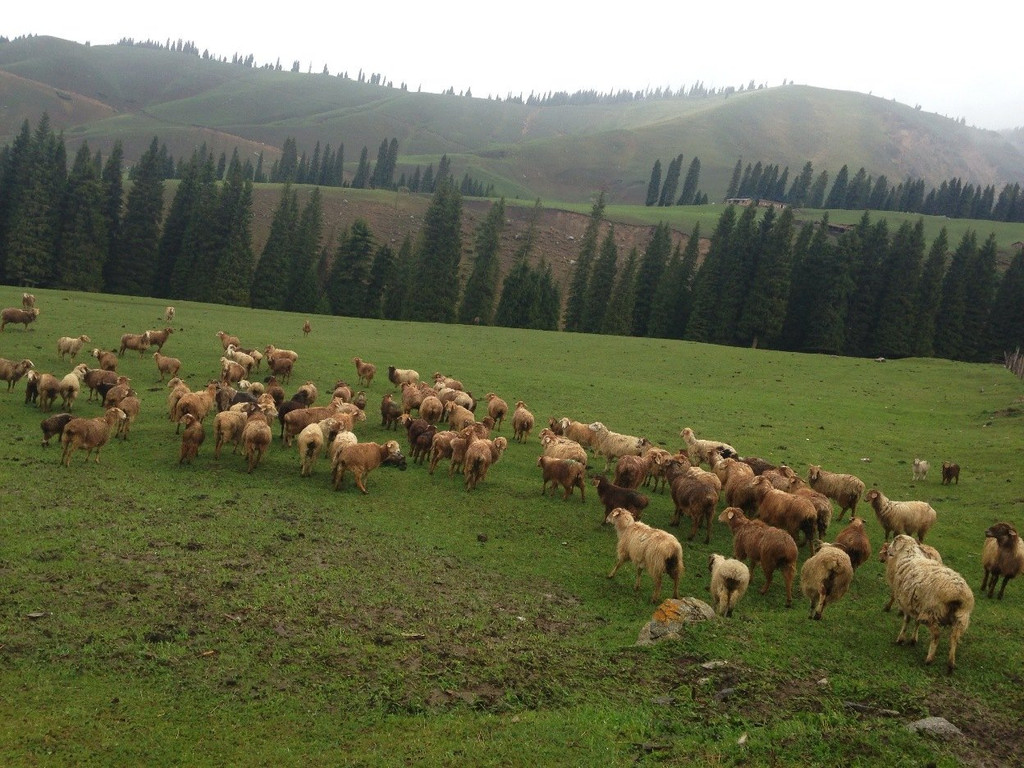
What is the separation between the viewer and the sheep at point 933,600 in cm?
1083

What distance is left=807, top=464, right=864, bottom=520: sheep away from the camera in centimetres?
2031

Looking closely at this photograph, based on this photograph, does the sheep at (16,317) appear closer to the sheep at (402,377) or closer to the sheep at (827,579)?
the sheep at (402,377)

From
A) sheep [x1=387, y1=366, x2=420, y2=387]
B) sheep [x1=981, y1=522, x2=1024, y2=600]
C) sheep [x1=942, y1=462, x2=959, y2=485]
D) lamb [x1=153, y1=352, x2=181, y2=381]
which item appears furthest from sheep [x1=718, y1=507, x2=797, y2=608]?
lamb [x1=153, y1=352, x2=181, y2=381]

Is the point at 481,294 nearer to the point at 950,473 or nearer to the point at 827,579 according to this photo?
the point at 950,473

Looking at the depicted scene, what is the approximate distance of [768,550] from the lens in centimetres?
1377

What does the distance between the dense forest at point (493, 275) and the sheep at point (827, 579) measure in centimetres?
6250

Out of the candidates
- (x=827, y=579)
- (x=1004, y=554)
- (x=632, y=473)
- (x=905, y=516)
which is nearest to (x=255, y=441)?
(x=632, y=473)

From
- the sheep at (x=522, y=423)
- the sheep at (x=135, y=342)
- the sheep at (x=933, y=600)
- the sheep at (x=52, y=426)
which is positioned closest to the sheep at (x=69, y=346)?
the sheep at (x=135, y=342)

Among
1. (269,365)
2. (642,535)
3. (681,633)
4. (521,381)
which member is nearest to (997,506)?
(642,535)

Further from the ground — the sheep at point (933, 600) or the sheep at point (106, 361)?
the sheep at point (933, 600)

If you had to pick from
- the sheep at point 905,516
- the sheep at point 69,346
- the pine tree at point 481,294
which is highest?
the pine tree at point 481,294

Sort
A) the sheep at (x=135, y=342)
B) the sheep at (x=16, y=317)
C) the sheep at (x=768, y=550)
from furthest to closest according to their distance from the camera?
the sheep at (x=16, y=317)
the sheep at (x=135, y=342)
the sheep at (x=768, y=550)

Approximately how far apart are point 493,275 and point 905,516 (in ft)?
241

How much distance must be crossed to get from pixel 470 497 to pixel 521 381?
714 inches
